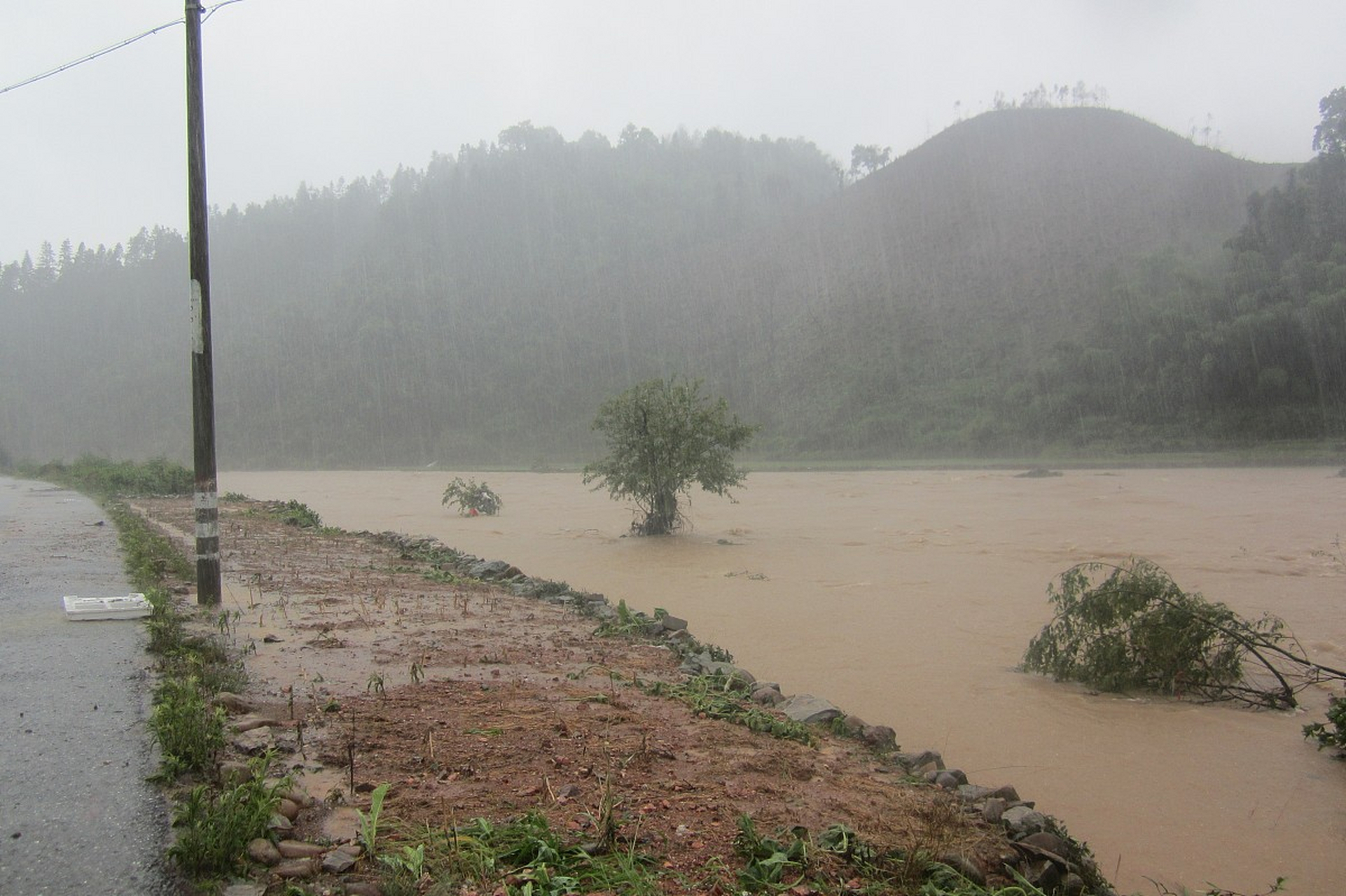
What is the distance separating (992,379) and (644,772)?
58.1 meters

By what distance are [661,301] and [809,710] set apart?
97.9 meters

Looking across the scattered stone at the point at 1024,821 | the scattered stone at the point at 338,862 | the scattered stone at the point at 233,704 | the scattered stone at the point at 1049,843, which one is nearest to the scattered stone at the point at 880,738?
the scattered stone at the point at 1024,821

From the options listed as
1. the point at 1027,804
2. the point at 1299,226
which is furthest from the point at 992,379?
the point at 1027,804

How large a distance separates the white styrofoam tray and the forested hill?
4463 centimetres

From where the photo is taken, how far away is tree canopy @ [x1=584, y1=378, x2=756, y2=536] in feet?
60.0

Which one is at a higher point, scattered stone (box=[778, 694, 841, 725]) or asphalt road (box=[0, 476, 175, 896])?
asphalt road (box=[0, 476, 175, 896])

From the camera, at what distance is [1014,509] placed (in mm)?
22375

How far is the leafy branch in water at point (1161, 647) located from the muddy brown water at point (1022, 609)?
0.24 m

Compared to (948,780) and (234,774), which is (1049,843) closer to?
(948,780)

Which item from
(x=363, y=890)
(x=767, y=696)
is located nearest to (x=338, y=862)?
(x=363, y=890)

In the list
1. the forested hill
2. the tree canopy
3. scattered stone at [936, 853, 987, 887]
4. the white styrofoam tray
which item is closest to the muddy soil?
scattered stone at [936, 853, 987, 887]

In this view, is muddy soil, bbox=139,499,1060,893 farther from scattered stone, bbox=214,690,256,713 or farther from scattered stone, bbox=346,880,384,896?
scattered stone, bbox=346,880,384,896

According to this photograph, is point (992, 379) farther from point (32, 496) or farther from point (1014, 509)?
point (32, 496)

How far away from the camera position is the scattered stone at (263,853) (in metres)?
3.30
